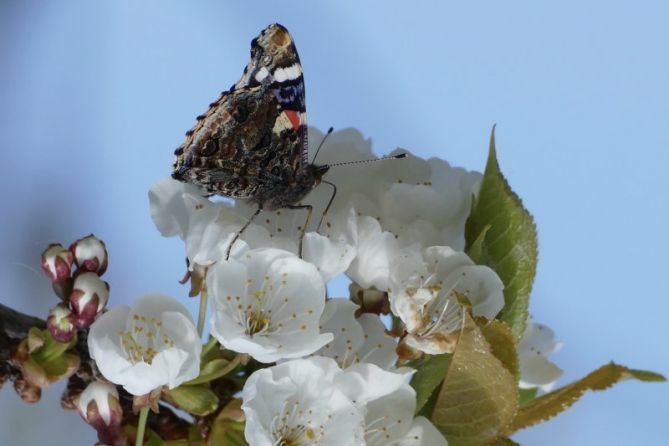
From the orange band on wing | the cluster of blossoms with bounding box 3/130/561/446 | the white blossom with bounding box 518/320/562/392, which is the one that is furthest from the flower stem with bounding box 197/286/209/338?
the white blossom with bounding box 518/320/562/392

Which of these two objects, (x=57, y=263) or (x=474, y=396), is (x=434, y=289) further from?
(x=57, y=263)

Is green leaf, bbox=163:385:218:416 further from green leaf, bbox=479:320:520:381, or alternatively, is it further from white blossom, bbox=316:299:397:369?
green leaf, bbox=479:320:520:381

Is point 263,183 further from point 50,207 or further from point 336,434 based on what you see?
point 50,207

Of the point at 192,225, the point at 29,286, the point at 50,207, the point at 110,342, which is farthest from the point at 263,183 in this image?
the point at 50,207

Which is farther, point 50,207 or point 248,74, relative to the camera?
point 50,207

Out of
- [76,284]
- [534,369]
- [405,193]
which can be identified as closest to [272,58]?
[405,193]

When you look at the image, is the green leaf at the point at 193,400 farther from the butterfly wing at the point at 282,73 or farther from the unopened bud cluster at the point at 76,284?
the butterfly wing at the point at 282,73
